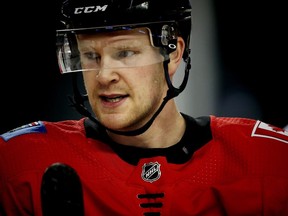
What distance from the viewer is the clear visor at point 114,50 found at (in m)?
1.39

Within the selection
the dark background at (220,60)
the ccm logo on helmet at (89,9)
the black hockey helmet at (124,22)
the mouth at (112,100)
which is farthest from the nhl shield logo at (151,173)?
the dark background at (220,60)

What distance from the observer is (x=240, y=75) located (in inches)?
93.3

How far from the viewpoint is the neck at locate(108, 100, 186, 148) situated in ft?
5.03

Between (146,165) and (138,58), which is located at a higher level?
(138,58)

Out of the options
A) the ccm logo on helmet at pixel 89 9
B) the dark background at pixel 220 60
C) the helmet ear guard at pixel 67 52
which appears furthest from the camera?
the dark background at pixel 220 60

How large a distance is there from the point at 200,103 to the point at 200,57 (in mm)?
223

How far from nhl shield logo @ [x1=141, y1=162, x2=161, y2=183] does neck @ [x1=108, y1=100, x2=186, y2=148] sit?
0.08 metres

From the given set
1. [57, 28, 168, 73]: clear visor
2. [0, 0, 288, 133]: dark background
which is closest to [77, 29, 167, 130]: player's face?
[57, 28, 168, 73]: clear visor

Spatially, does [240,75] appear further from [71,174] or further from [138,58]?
[71,174]

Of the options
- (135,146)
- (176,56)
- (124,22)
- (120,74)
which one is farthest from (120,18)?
(135,146)

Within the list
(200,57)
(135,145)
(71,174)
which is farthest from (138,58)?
(200,57)

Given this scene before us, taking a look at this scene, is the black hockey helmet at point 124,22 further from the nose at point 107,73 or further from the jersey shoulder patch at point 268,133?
the jersey shoulder patch at point 268,133

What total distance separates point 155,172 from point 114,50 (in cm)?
37

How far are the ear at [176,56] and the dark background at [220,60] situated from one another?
65 cm
